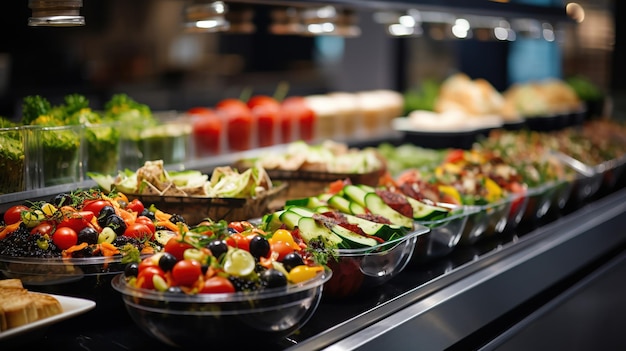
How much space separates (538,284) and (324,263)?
154cm

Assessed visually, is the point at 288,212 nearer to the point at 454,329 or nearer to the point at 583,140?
the point at 454,329

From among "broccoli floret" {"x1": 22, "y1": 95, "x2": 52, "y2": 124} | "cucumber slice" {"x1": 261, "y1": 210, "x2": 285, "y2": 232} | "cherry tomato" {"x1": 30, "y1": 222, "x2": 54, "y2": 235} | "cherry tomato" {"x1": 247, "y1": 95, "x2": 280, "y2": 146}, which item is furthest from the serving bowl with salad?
"cherry tomato" {"x1": 247, "y1": 95, "x2": 280, "y2": 146}

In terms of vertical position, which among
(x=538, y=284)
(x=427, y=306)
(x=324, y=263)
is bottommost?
(x=538, y=284)

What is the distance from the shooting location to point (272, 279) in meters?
1.93

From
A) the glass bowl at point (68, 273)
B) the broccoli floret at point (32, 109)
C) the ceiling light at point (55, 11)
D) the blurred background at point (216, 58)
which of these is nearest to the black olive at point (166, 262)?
the glass bowl at point (68, 273)

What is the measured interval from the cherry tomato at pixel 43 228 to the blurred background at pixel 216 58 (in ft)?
18.5

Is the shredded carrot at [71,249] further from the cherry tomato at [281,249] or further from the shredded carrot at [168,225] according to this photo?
the cherry tomato at [281,249]

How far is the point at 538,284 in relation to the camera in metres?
3.38

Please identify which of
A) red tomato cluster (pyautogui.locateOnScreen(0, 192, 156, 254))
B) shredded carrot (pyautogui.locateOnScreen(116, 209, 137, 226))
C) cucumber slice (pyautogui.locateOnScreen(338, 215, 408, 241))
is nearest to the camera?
red tomato cluster (pyautogui.locateOnScreen(0, 192, 156, 254))

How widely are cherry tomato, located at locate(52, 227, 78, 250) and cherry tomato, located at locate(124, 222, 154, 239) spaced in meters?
0.17

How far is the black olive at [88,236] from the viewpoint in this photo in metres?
2.15

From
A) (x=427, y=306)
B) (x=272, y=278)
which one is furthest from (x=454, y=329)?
(x=272, y=278)

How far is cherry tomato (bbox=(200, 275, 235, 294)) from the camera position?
186 centimetres

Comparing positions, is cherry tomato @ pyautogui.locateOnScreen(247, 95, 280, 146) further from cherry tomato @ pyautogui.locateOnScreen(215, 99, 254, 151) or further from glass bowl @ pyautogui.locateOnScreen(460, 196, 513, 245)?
glass bowl @ pyautogui.locateOnScreen(460, 196, 513, 245)
